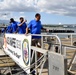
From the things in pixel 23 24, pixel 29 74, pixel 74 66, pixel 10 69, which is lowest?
pixel 10 69

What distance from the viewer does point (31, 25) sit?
9.17 m

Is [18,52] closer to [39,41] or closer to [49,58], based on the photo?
[39,41]

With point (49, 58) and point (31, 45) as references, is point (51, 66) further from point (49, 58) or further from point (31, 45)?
point (31, 45)

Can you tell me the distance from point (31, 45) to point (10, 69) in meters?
5.16

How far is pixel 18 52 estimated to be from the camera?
10484mm

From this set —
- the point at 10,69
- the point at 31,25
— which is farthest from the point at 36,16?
the point at 10,69

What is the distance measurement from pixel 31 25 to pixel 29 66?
1425 mm

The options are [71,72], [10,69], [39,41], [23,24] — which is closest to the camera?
[71,72]

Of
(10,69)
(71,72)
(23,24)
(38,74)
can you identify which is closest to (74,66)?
(71,72)

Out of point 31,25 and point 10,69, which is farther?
point 10,69

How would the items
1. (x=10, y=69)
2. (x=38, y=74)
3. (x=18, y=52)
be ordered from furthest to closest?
(x=10, y=69) < (x=18, y=52) < (x=38, y=74)

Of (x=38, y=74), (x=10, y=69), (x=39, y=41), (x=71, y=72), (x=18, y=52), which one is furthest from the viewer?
(x=10, y=69)

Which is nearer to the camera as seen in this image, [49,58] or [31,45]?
[49,58]

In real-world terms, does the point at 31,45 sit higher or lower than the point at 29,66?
higher
